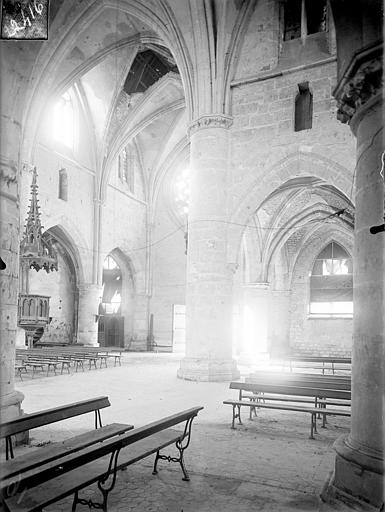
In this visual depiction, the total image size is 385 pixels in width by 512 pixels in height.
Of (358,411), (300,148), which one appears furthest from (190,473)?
(300,148)

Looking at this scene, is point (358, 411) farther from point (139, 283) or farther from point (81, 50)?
point (139, 283)

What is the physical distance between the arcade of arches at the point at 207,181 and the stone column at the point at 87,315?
0.08 meters

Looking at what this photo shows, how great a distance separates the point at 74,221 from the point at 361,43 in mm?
17664

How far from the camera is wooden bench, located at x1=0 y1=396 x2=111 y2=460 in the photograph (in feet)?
15.0

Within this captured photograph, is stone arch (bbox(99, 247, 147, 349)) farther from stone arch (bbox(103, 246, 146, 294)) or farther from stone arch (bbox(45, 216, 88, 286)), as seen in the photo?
stone arch (bbox(45, 216, 88, 286))

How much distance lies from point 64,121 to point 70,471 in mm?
18503

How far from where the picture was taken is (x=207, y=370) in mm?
12492

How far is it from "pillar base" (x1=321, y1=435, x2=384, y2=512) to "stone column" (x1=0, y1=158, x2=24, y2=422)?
3.27 m

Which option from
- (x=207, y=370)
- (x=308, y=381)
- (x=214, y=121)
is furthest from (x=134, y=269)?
(x=308, y=381)

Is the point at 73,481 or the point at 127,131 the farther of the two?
the point at 127,131

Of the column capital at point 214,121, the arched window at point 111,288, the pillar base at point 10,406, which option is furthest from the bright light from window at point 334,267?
the pillar base at point 10,406

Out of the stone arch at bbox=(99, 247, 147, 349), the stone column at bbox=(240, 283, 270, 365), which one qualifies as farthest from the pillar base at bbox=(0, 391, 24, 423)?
the stone arch at bbox=(99, 247, 147, 349)

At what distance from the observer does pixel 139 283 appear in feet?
82.4

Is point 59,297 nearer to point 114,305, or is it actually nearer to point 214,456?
point 114,305
